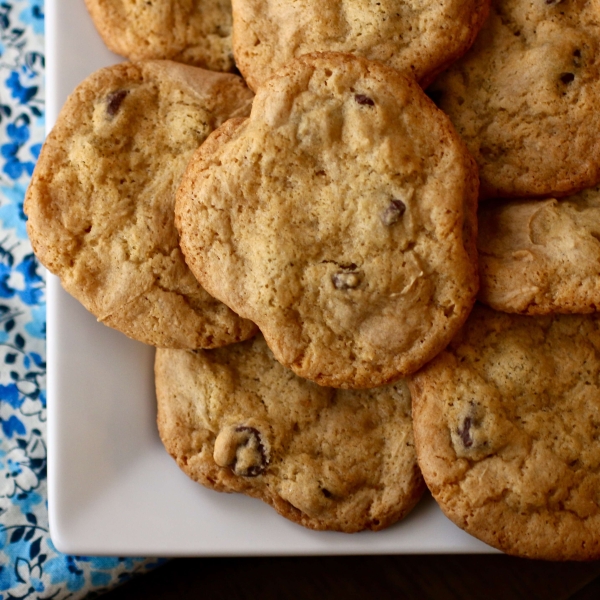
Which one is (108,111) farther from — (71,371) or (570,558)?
(570,558)

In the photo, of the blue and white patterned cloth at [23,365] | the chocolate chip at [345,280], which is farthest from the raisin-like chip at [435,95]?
the blue and white patterned cloth at [23,365]

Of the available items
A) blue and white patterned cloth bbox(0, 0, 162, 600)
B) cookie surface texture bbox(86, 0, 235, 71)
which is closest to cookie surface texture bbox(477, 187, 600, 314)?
cookie surface texture bbox(86, 0, 235, 71)

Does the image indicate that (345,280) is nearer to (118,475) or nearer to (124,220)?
(124,220)

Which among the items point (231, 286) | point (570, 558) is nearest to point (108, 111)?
point (231, 286)

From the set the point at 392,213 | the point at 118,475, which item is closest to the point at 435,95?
the point at 392,213

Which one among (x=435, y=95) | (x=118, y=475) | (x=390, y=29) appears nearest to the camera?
(x=390, y=29)

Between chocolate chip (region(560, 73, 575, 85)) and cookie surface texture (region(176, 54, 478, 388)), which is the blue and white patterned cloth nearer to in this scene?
cookie surface texture (region(176, 54, 478, 388))
